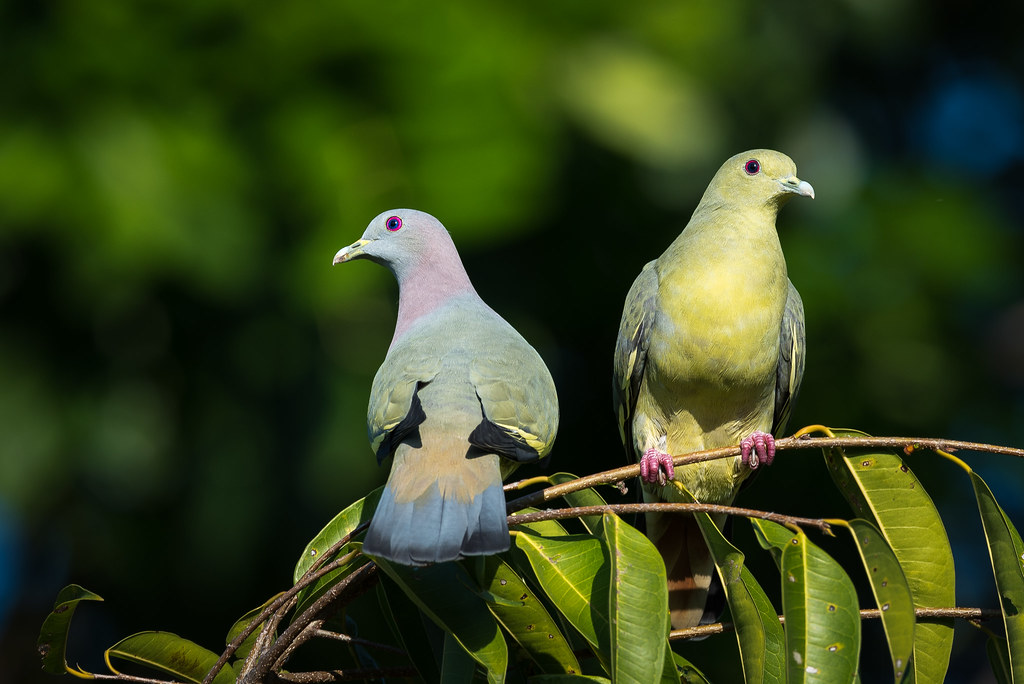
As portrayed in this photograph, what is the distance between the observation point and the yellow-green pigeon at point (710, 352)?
9.31ft

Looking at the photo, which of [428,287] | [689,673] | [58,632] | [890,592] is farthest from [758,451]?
[58,632]

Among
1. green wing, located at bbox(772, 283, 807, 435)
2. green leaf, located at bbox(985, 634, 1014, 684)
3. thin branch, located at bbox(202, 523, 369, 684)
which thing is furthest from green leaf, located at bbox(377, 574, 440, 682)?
green wing, located at bbox(772, 283, 807, 435)

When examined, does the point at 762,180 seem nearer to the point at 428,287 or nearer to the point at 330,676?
the point at 428,287

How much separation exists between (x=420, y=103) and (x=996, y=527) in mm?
3181

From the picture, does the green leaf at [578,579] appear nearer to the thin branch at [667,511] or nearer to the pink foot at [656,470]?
the thin branch at [667,511]

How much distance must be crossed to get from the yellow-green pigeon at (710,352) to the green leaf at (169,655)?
3.89ft

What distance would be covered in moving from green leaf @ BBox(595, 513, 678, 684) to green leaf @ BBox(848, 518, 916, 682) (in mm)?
373

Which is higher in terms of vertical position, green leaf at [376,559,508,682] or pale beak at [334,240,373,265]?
pale beak at [334,240,373,265]

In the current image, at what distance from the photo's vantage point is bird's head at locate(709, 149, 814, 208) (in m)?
3.03

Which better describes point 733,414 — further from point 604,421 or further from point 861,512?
point 604,421

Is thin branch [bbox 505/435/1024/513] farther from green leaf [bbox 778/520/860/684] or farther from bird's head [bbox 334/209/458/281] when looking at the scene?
bird's head [bbox 334/209/458/281]

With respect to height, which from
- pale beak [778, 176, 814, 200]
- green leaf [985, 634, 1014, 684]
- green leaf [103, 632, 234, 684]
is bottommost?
green leaf [103, 632, 234, 684]

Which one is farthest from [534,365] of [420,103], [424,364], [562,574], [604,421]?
[604,421]

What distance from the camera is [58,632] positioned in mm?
2102
